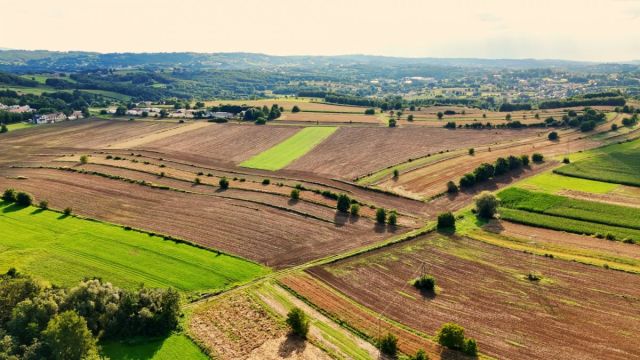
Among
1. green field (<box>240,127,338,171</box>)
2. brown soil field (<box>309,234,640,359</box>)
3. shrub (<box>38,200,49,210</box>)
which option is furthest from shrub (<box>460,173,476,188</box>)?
shrub (<box>38,200,49,210</box>)

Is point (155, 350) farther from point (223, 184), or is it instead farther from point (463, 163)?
point (463, 163)

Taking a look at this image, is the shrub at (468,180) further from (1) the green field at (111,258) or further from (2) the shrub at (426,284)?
(1) the green field at (111,258)

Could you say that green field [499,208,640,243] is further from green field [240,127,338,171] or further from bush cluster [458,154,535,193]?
green field [240,127,338,171]

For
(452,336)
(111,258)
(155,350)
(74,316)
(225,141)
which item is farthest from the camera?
(225,141)

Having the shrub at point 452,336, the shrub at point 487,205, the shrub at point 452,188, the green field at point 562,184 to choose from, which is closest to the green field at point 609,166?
the green field at point 562,184

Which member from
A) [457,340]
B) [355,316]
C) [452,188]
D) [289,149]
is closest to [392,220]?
[452,188]

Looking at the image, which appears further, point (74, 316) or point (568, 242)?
point (568, 242)

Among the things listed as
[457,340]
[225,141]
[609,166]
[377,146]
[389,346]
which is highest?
[609,166]

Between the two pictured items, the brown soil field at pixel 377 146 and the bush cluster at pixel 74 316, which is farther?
the brown soil field at pixel 377 146
